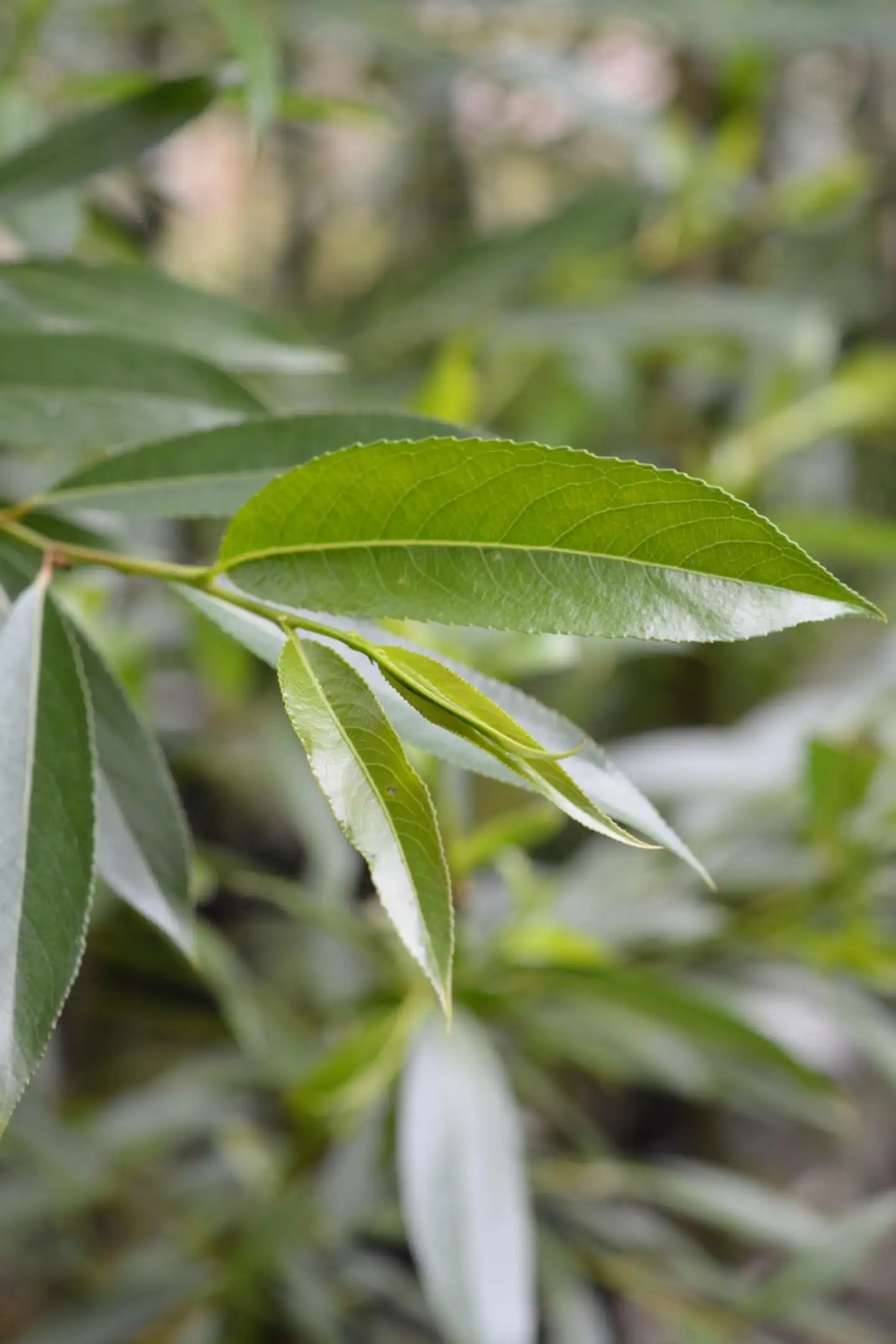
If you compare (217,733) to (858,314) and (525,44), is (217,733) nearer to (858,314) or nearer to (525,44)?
(525,44)

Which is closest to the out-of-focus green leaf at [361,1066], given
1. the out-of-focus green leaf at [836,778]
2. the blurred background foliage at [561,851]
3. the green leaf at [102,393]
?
the blurred background foliage at [561,851]

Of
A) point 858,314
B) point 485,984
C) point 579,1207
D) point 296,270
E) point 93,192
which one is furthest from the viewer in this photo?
point 296,270

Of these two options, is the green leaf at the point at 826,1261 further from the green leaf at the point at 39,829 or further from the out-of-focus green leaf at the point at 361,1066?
the green leaf at the point at 39,829

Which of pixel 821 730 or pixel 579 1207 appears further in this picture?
pixel 579 1207

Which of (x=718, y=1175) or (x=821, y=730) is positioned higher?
(x=821, y=730)

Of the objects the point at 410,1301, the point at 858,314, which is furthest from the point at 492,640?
the point at 858,314

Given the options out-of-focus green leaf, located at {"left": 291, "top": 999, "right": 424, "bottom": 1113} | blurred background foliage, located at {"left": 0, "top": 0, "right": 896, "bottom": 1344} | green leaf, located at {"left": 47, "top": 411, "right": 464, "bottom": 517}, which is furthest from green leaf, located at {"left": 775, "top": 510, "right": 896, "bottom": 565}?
green leaf, located at {"left": 47, "top": 411, "right": 464, "bottom": 517}

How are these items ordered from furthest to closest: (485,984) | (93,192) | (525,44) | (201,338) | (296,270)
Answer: (296,270)
(525,44)
(93,192)
(485,984)
(201,338)
